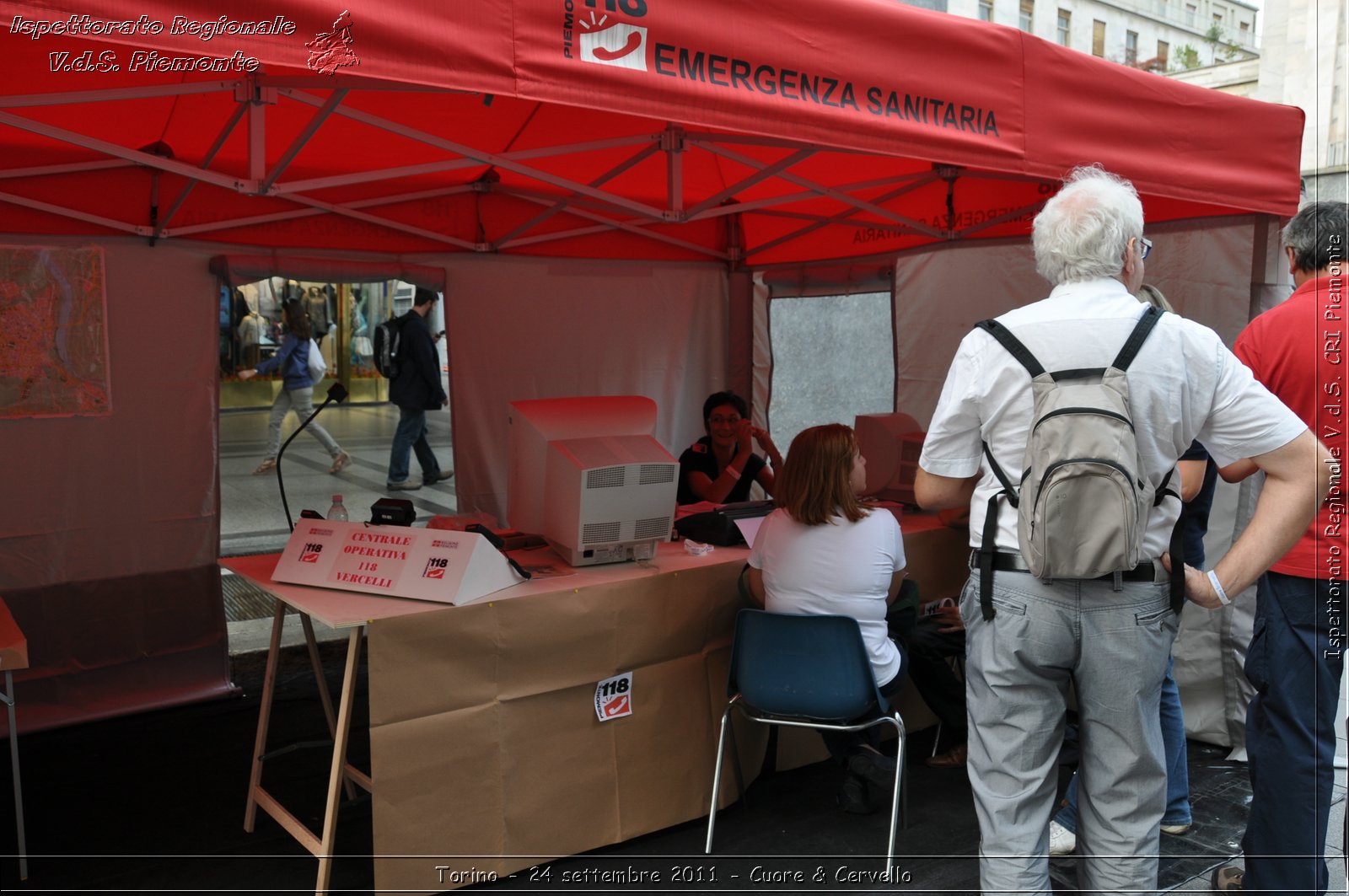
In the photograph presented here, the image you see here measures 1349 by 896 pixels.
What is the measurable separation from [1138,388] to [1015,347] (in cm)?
21

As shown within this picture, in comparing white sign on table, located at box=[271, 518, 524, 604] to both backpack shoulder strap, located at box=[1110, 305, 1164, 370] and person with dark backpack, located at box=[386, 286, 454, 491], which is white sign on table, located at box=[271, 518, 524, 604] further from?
person with dark backpack, located at box=[386, 286, 454, 491]

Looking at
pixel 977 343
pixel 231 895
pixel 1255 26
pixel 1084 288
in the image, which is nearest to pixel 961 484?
pixel 977 343

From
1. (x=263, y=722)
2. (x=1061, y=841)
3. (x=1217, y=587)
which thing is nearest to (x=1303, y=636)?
(x=1217, y=587)

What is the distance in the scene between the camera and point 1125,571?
1756mm

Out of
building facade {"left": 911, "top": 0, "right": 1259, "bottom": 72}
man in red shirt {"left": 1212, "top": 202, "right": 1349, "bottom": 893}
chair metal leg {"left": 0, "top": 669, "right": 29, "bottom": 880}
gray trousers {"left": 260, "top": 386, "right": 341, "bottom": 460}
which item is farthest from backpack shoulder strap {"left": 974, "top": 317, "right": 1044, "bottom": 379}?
building facade {"left": 911, "top": 0, "right": 1259, "bottom": 72}

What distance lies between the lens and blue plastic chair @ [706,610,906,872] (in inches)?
105

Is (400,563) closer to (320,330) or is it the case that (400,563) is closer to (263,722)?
(263,722)

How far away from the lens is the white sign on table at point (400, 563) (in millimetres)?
2561

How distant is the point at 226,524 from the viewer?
7.50 metres

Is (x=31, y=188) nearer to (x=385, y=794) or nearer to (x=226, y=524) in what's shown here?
(x=385, y=794)

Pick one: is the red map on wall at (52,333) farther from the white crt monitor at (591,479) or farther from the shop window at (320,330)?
the shop window at (320,330)

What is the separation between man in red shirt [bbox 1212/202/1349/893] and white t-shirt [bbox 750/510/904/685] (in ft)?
2.93

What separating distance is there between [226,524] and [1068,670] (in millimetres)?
6978

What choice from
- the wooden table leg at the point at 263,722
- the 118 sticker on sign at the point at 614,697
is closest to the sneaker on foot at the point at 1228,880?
the 118 sticker on sign at the point at 614,697
